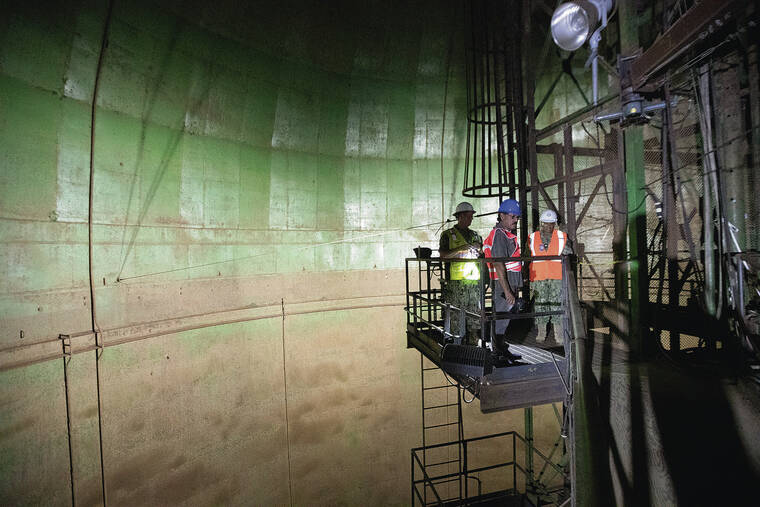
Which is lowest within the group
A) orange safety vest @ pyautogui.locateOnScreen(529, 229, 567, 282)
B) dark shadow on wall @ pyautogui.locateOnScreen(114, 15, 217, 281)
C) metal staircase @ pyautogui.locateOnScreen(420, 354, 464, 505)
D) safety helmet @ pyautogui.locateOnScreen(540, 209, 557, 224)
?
metal staircase @ pyautogui.locateOnScreen(420, 354, 464, 505)

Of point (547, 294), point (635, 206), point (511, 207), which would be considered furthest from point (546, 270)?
point (635, 206)

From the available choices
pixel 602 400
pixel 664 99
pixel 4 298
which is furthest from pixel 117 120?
pixel 664 99

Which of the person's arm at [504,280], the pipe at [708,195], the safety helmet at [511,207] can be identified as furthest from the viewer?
the safety helmet at [511,207]

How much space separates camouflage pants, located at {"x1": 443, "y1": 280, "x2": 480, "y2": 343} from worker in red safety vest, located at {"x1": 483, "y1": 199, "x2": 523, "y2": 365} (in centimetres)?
25

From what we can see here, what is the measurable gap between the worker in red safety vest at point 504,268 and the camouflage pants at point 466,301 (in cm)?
25

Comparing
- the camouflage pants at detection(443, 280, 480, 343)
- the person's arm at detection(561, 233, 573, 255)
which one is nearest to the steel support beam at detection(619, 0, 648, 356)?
A: the person's arm at detection(561, 233, 573, 255)

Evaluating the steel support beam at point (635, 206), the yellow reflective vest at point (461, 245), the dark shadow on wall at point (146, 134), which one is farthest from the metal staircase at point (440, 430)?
the dark shadow on wall at point (146, 134)

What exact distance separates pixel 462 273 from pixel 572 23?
3549mm

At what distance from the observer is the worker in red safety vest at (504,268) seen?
4.52 m

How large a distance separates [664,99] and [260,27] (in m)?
6.50

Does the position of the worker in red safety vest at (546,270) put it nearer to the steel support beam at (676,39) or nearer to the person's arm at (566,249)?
the person's arm at (566,249)

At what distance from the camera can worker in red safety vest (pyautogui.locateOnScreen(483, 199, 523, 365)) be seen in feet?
14.8

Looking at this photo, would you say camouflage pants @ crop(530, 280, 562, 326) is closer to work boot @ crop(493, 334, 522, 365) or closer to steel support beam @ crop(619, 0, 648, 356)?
work boot @ crop(493, 334, 522, 365)

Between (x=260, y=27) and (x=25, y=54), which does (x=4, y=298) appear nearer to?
(x=25, y=54)
